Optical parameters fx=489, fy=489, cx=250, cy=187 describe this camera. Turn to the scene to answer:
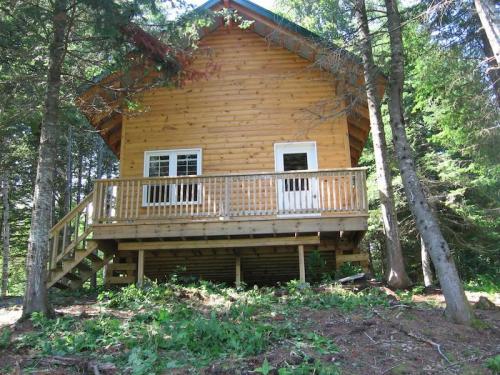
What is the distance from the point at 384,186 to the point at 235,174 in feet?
11.4

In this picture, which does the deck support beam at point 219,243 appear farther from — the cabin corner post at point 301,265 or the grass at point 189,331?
the grass at point 189,331

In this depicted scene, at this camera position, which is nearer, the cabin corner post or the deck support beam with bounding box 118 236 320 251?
the cabin corner post

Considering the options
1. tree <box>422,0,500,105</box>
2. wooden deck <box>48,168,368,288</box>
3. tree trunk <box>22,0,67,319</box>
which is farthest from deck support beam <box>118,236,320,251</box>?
tree <box>422,0,500,105</box>

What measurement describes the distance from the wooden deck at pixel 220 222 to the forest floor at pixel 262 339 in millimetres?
2501

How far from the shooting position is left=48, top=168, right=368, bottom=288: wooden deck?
1132cm

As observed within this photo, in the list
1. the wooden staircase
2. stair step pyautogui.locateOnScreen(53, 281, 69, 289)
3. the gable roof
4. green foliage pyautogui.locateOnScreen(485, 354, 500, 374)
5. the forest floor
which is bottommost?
green foliage pyautogui.locateOnScreen(485, 354, 500, 374)

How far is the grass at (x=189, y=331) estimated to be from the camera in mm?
6184

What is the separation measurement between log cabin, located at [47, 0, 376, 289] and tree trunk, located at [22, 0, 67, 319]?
2.29 meters

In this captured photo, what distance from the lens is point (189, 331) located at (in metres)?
6.83

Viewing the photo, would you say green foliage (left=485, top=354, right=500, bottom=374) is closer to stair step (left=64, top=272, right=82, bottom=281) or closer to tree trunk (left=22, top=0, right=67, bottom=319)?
tree trunk (left=22, top=0, right=67, bottom=319)

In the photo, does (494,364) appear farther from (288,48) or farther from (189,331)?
(288,48)

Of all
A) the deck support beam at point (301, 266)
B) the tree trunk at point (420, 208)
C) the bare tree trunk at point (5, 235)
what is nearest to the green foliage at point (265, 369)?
the tree trunk at point (420, 208)

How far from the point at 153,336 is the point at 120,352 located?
52 centimetres

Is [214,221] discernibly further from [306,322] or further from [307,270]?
[306,322]
